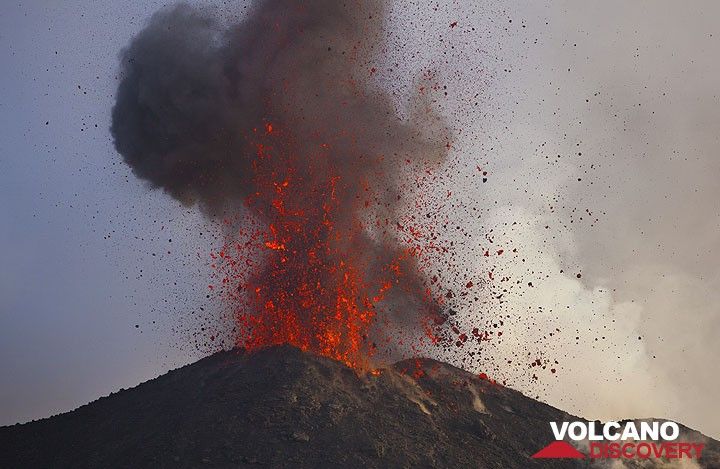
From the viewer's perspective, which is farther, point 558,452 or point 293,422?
point 558,452

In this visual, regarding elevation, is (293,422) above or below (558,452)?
below

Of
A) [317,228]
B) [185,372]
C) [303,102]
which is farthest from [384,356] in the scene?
[303,102]

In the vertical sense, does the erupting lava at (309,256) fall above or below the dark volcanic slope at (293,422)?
above

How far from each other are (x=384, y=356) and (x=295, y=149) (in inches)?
444

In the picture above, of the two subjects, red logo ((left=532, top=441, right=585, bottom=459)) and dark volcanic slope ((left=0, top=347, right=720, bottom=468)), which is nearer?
dark volcanic slope ((left=0, top=347, right=720, bottom=468))

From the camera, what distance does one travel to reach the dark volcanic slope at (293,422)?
32.2m

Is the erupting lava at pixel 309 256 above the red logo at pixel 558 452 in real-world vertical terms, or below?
above

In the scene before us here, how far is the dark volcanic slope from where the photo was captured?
106ft

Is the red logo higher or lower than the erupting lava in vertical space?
lower

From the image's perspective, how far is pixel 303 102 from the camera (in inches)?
1560

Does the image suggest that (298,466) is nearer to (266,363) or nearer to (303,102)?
(266,363)

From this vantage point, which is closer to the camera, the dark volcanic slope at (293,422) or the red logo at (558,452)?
the dark volcanic slope at (293,422)

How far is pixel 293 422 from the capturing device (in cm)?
3347

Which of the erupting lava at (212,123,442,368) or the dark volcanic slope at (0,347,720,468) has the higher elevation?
the erupting lava at (212,123,442,368)
